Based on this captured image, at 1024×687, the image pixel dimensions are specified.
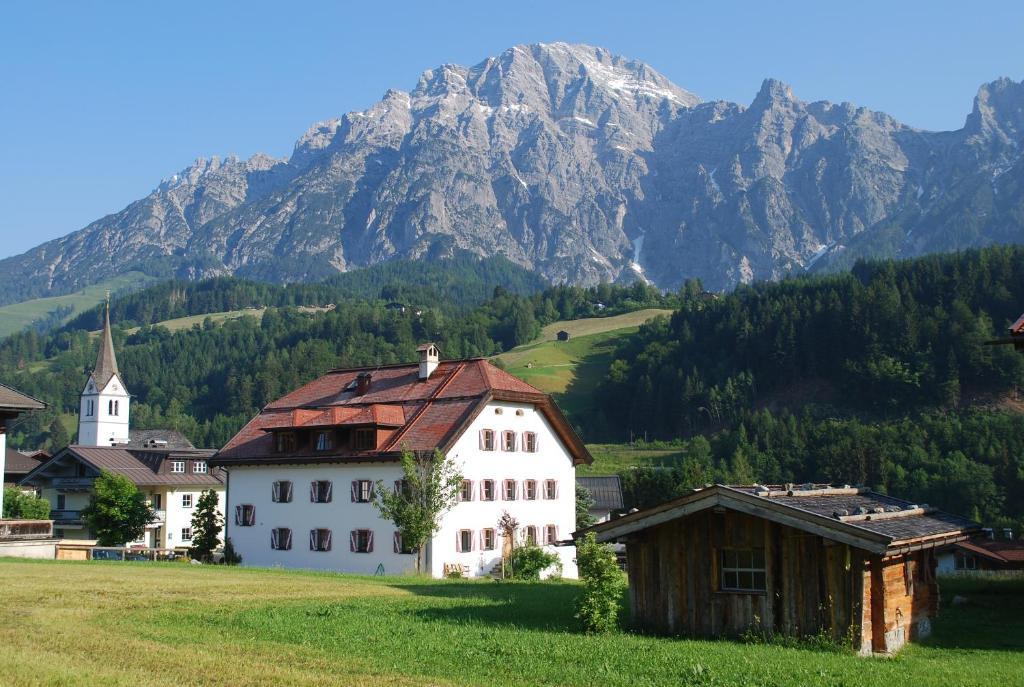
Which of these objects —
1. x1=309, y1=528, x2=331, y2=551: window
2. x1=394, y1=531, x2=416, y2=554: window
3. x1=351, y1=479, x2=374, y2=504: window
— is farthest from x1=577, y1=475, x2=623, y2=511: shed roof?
x1=394, y1=531, x2=416, y2=554: window

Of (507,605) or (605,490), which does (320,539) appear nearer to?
(507,605)

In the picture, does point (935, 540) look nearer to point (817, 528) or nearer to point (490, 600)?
point (817, 528)

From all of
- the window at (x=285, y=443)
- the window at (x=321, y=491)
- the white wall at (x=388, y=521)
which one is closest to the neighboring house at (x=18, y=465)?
the white wall at (x=388, y=521)

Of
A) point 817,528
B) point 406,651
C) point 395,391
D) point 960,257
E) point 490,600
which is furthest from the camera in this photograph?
point 960,257

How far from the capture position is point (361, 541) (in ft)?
176

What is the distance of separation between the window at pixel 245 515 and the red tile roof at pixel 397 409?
2.58 meters

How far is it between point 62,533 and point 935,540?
71.1 meters

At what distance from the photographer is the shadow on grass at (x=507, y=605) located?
26375 mm

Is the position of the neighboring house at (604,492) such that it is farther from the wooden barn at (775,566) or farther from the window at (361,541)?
the wooden barn at (775,566)

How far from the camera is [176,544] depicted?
83.9m

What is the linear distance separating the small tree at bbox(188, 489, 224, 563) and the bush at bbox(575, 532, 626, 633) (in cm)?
3976

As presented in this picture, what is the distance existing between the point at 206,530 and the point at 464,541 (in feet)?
55.9

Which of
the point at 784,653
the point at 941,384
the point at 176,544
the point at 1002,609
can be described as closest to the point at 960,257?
the point at 941,384

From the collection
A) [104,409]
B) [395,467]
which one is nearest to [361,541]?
[395,467]
